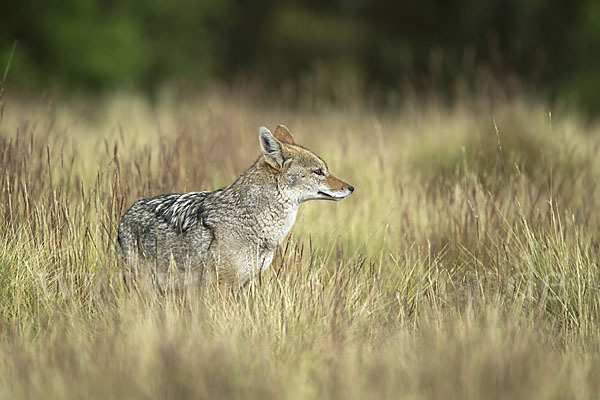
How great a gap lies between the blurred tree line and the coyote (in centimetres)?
879

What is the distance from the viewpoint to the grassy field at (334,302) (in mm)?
3488

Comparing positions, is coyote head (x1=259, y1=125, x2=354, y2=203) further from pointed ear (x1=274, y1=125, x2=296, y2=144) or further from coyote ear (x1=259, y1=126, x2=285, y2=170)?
pointed ear (x1=274, y1=125, x2=296, y2=144)

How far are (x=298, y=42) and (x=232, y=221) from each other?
21.1 m

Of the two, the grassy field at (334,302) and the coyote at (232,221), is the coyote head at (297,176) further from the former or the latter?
the grassy field at (334,302)

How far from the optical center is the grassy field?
3.49 meters

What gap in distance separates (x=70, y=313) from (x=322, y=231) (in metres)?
2.41

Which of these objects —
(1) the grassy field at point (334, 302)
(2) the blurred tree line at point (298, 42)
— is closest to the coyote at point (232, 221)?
(1) the grassy field at point (334, 302)

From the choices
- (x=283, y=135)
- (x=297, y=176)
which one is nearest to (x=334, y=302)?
(x=297, y=176)

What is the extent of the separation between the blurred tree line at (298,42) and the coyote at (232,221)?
8.79m

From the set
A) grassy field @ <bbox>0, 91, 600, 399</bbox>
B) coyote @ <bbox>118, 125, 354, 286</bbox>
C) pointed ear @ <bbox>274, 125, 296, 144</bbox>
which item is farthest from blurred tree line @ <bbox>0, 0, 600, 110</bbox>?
coyote @ <bbox>118, 125, 354, 286</bbox>

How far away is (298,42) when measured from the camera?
25219mm

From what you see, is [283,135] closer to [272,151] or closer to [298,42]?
[272,151]

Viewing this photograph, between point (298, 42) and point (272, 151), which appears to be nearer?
point (272, 151)

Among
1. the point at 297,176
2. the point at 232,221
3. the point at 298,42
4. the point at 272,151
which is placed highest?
the point at 298,42
